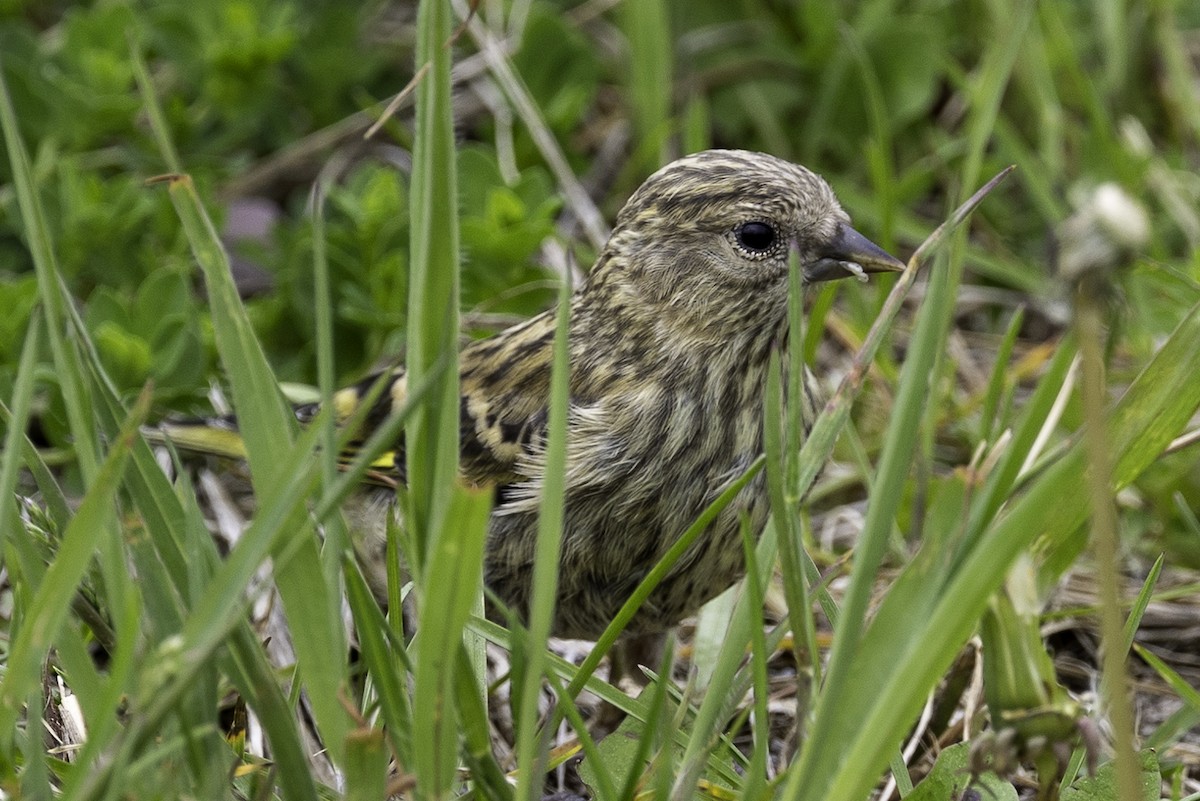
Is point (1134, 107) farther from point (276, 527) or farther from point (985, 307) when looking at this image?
point (276, 527)

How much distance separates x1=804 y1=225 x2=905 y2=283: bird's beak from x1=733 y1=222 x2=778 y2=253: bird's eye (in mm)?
83

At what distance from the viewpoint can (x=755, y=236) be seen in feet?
9.20

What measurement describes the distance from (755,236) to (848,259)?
17 cm

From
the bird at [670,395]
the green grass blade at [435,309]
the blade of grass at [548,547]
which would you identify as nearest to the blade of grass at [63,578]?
the green grass blade at [435,309]

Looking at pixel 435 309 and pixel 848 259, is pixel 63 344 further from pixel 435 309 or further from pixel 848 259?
pixel 848 259

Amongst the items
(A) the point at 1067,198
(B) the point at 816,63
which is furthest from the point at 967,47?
(A) the point at 1067,198

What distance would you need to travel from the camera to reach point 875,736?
5.64ft

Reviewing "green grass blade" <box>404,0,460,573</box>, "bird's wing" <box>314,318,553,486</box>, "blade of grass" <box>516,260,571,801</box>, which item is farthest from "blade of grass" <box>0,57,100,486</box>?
"bird's wing" <box>314,318,553,486</box>

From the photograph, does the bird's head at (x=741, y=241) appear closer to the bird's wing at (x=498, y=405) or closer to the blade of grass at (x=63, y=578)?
the bird's wing at (x=498, y=405)

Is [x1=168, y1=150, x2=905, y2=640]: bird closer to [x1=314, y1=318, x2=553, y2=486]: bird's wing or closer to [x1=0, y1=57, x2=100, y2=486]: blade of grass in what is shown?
[x1=314, y1=318, x2=553, y2=486]: bird's wing

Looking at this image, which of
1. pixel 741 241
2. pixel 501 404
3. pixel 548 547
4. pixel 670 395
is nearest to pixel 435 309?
pixel 548 547

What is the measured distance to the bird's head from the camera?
9.12 ft

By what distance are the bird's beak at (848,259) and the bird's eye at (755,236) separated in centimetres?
8

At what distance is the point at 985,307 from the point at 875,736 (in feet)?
9.92
